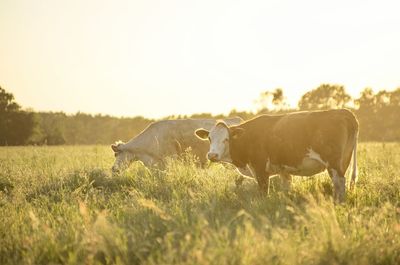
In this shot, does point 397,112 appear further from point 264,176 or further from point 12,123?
point 264,176

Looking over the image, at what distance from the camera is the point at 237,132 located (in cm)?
881

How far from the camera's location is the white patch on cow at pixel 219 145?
8.73 metres

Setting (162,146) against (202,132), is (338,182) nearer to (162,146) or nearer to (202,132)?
(202,132)

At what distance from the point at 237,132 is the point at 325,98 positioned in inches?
2591

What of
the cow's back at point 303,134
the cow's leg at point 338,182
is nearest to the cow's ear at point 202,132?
the cow's back at point 303,134

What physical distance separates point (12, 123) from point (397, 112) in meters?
50.0

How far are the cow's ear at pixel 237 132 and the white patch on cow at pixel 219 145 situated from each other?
0.49ft

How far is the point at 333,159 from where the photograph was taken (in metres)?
7.70

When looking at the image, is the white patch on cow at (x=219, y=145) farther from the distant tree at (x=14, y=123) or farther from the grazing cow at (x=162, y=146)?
the distant tree at (x=14, y=123)

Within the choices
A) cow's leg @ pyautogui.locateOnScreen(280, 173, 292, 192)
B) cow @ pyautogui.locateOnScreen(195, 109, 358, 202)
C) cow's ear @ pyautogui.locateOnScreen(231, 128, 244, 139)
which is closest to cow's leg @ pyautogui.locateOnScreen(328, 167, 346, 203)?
cow @ pyautogui.locateOnScreen(195, 109, 358, 202)

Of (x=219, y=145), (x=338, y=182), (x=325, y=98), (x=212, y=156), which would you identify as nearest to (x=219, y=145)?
(x=219, y=145)

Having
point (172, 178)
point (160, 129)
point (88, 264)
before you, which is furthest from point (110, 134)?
point (88, 264)

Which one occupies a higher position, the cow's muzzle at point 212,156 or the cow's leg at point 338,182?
the cow's muzzle at point 212,156

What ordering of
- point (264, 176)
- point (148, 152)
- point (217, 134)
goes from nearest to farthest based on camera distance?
point (264, 176), point (217, 134), point (148, 152)
